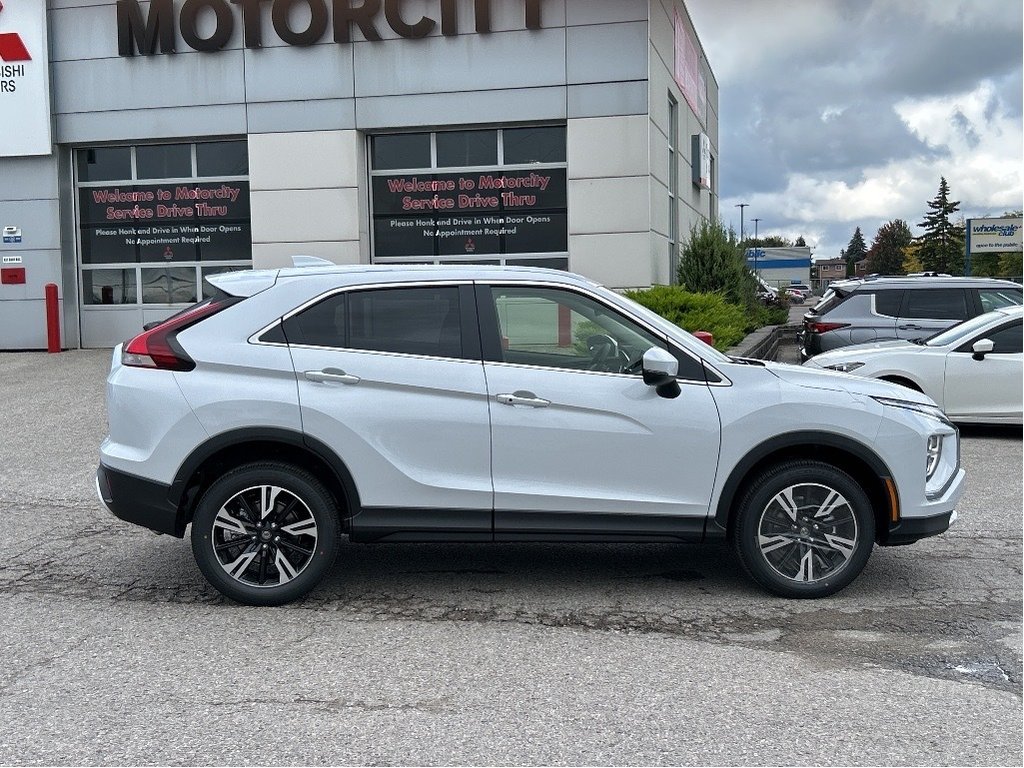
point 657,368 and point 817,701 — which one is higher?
point 657,368

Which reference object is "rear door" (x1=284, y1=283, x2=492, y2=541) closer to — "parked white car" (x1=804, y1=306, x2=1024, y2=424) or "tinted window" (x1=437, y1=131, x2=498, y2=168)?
"parked white car" (x1=804, y1=306, x2=1024, y2=424)

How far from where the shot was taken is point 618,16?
19.0 m

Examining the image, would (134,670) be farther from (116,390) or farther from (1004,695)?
(1004,695)

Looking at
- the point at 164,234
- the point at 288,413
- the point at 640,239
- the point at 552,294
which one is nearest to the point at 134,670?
the point at 288,413

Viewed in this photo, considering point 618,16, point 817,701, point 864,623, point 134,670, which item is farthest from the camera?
point 618,16

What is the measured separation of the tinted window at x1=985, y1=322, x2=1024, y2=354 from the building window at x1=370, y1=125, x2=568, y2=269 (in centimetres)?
934

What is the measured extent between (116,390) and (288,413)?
92 centimetres

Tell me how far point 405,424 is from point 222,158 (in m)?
16.5

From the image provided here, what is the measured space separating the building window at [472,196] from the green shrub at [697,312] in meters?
2.70

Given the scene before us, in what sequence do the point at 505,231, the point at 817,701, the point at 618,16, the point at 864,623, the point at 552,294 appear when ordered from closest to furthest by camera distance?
the point at 817,701 → the point at 864,623 → the point at 552,294 → the point at 618,16 → the point at 505,231

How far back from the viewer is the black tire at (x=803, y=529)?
5.71 m

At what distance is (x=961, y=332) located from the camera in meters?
12.0

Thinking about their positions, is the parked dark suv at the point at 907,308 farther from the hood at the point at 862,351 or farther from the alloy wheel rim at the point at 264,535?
the alloy wheel rim at the point at 264,535

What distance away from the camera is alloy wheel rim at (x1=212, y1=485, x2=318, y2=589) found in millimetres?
5680
